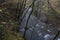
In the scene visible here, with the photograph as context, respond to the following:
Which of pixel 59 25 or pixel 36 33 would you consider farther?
pixel 59 25

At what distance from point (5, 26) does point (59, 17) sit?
102 centimetres

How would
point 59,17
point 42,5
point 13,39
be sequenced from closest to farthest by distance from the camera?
point 13,39, point 59,17, point 42,5

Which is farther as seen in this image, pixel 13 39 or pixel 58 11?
pixel 58 11

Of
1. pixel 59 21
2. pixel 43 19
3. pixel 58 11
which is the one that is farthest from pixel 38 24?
pixel 58 11

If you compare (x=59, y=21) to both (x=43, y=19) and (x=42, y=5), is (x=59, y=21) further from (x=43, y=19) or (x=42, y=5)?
(x=42, y=5)

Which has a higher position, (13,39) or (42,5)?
(42,5)

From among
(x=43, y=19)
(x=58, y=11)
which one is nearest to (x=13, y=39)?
(x=43, y=19)

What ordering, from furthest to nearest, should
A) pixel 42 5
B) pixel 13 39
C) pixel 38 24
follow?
pixel 42 5 < pixel 38 24 < pixel 13 39

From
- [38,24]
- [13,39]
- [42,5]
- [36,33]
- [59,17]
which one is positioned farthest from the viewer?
[42,5]

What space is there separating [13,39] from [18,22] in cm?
55

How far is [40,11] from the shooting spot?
3.12 m

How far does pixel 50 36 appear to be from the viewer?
8.35 feet

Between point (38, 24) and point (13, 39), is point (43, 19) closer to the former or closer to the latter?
point (38, 24)

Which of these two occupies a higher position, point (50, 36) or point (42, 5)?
point (42, 5)
